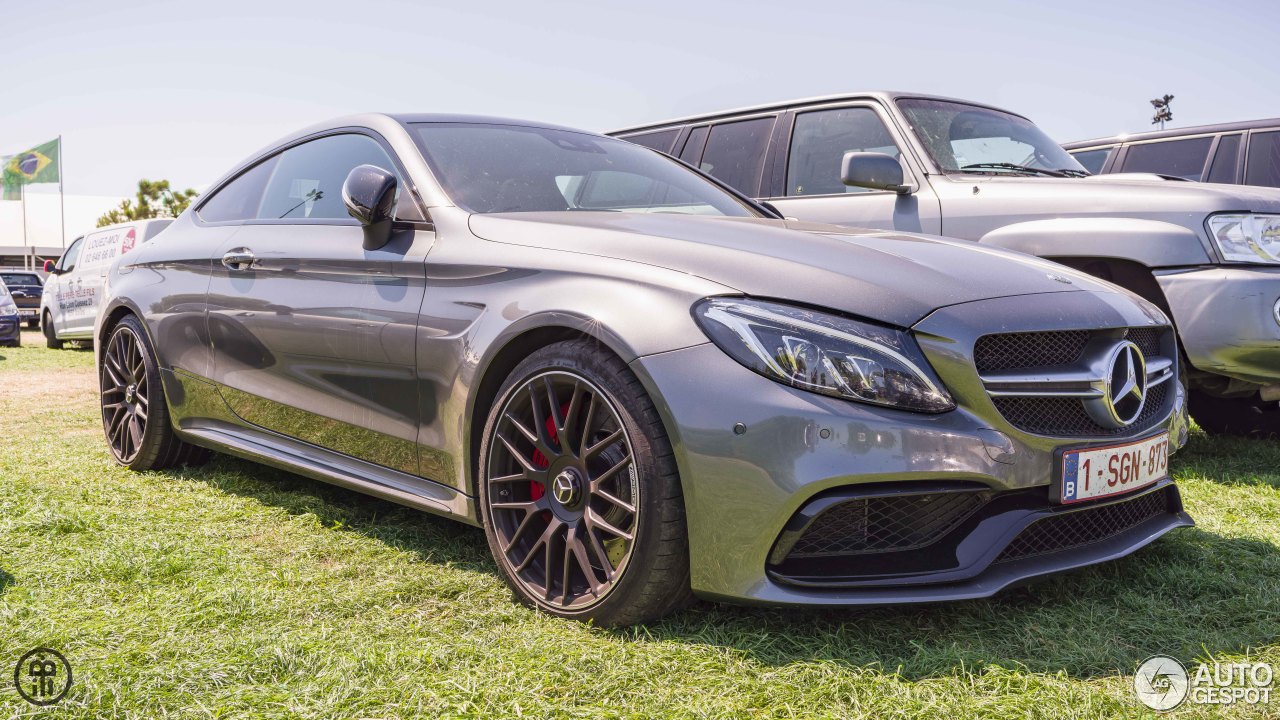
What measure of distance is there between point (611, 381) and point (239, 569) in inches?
53.9

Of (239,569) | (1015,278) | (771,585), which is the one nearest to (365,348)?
(239,569)

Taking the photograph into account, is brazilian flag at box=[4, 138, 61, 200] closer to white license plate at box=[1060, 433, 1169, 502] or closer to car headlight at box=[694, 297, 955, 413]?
car headlight at box=[694, 297, 955, 413]

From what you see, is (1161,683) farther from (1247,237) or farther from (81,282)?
(81,282)

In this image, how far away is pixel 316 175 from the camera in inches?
152

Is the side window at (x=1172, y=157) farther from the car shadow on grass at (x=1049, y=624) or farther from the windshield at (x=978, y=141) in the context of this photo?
the car shadow on grass at (x=1049, y=624)

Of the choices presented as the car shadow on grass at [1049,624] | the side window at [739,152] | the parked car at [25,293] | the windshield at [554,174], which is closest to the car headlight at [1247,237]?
the car shadow on grass at [1049,624]

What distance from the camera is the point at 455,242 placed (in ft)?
9.95

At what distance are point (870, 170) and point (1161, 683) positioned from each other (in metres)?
2.92

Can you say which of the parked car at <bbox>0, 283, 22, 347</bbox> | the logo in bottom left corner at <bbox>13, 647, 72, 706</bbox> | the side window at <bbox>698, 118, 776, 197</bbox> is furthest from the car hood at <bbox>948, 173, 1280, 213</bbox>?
the parked car at <bbox>0, 283, 22, 347</bbox>

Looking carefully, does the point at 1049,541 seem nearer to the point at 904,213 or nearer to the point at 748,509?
the point at 748,509

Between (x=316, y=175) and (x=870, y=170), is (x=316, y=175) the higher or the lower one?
the lower one

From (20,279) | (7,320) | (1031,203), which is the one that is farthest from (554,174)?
(20,279)

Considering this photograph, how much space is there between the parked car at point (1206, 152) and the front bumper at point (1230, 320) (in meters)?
3.34

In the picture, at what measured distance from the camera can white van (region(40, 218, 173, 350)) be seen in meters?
13.2
